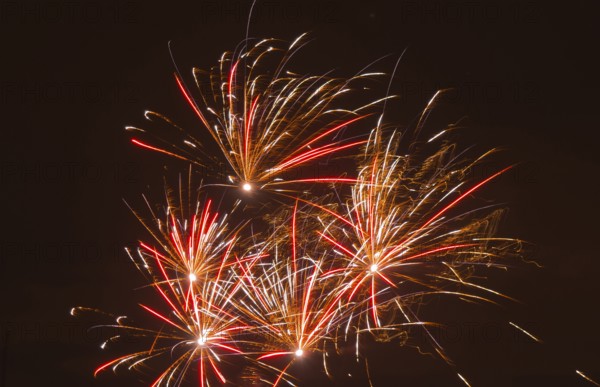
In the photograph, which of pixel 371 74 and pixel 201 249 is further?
pixel 201 249

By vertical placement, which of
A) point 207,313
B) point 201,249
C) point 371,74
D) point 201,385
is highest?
point 371,74

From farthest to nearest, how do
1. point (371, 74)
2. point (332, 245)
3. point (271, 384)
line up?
point (271, 384) < point (332, 245) < point (371, 74)

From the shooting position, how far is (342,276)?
12688 mm

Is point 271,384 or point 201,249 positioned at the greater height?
point 201,249

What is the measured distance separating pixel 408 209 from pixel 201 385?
4333mm

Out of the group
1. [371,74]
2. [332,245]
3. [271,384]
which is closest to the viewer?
[371,74]

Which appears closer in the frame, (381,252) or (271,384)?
(381,252)

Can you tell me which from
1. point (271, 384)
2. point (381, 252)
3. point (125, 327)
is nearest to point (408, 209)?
point (381, 252)

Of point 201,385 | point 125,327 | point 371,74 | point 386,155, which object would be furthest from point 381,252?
point 125,327

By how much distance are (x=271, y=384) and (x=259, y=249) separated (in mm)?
2658

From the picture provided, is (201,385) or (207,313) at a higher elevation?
(207,313)

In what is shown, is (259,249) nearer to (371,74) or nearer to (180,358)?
(180,358)

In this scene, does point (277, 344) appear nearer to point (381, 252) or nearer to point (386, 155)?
point (381, 252)

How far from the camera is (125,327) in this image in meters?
13.3
